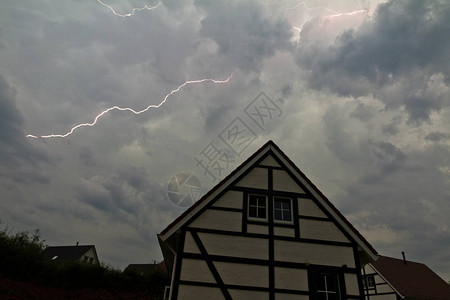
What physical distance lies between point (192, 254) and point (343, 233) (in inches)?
231

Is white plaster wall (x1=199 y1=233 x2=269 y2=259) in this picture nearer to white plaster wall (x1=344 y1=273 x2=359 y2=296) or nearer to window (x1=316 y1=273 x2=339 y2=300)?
window (x1=316 y1=273 x2=339 y2=300)

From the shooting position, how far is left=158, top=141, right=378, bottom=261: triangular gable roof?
948cm

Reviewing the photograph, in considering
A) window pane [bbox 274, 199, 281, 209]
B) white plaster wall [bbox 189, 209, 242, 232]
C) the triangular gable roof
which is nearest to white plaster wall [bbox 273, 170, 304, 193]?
the triangular gable roof

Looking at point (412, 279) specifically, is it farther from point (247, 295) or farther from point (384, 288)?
point (247, 295)

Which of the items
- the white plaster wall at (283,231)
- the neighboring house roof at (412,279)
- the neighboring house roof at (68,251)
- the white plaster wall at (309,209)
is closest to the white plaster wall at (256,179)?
the white plaster wall at (309,209)

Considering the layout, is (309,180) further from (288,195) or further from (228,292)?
(228,292)

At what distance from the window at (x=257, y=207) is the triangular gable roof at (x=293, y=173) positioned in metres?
1.12

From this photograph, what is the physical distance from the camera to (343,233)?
10.2m

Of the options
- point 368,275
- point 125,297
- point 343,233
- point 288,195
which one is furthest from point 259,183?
point 368,275

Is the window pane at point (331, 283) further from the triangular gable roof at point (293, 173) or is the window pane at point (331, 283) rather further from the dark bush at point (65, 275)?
the dark bush at point (65, 275)

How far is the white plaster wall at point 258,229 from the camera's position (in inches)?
384

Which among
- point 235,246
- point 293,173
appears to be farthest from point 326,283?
point 293,173

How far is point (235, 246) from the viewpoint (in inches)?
370

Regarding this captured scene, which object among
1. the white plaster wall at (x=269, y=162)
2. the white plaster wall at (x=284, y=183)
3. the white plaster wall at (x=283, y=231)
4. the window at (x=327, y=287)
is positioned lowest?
the window at (x=327, y=287)
